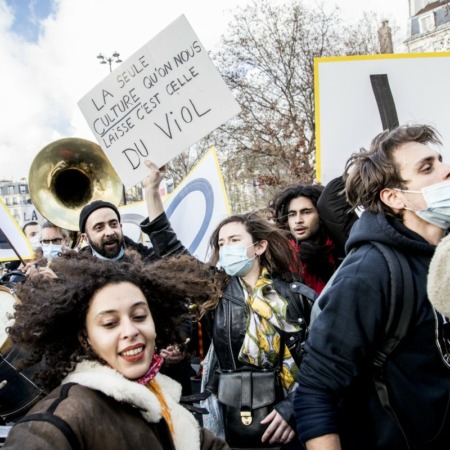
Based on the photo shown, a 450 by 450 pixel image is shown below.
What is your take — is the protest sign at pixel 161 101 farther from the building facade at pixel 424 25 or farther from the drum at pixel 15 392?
the building facade at pixel 424 25

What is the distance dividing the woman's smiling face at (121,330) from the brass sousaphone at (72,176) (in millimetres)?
3964

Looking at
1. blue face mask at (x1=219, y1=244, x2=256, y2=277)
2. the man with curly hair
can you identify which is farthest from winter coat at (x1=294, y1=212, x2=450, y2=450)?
blue face mask at (x1=219, y1=244, x2=256, y2=277)

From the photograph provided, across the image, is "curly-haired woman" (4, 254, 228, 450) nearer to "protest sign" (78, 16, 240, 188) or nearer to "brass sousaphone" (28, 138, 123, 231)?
"protest sign" (78, 16, 240, 188)

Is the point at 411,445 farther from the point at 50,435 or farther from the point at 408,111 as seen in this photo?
the point at 408,111

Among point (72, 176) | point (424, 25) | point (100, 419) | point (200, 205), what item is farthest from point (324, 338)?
point (424, 25)

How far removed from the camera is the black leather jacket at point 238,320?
2.50 meters

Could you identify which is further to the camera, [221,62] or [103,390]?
[221,62]

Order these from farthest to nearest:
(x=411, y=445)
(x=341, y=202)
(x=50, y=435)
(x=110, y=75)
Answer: (x=110, y=75)
(x=341, y=202)
(x=411, y=445)
(x=50, y=435)

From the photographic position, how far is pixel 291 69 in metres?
17.8

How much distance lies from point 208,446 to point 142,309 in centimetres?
48

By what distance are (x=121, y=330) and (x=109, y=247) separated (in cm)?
204

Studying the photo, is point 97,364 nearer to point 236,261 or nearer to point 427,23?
point 236,261

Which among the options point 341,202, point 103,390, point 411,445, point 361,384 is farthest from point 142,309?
point 341,202

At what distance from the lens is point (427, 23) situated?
A: 4519 cm
